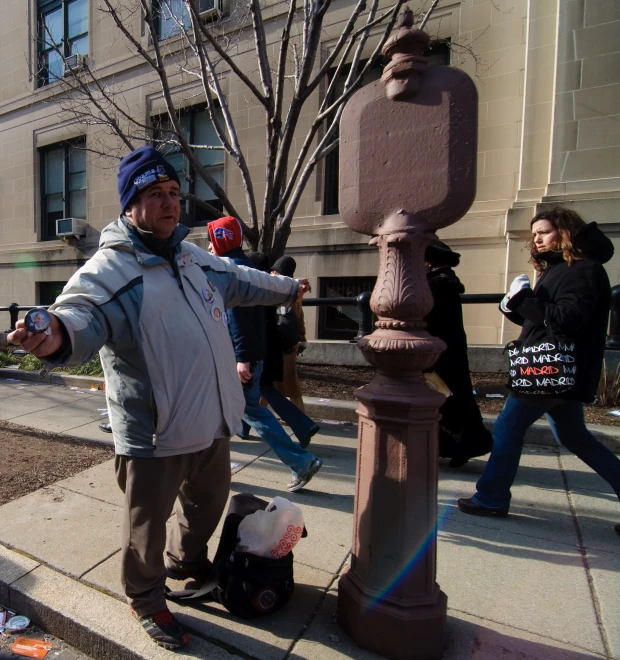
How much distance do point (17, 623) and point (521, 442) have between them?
2.87m

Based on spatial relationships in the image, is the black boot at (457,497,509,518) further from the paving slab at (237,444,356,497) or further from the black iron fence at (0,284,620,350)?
the black iron fence at (0,284,620,350)

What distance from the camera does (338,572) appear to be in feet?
8.37

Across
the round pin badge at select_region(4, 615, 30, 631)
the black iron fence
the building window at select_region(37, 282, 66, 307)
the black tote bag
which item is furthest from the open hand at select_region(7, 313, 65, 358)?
the building window at select_region(37, 282, 66, 307)

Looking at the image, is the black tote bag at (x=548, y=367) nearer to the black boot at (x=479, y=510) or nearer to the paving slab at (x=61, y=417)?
the black boot at (x=479, y=510)

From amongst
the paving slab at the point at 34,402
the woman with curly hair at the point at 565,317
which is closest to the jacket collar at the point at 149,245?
the woman with curly hair at the point at 565,317

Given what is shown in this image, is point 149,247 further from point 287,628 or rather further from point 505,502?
point 505,502

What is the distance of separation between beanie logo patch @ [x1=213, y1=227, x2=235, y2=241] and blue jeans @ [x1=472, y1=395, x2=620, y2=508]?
207cm

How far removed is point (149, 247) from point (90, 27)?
13.4 meters

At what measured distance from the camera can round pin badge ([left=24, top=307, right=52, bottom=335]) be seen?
148 centimetres

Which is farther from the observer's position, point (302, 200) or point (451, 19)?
point (302, 200)

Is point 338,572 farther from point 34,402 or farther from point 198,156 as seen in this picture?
point 198,156

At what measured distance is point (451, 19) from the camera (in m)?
8.29

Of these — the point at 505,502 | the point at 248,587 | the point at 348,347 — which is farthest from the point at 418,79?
the point at 348,347

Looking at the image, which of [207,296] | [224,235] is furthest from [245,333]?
[207,296]
